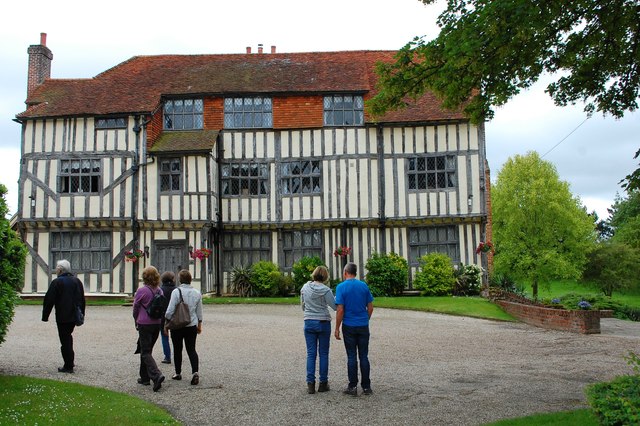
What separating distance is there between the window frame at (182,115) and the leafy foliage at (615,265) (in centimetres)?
3119

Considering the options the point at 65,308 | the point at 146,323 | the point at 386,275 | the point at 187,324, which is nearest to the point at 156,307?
the point at 146,323

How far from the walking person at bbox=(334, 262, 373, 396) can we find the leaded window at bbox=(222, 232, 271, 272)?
16.3 meters

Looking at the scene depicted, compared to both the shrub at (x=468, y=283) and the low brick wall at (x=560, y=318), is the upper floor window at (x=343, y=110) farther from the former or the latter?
the low brick wall at (x=560, y=318)

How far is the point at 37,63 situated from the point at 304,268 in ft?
47.2

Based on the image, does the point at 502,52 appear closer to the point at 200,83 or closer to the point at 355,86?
the point at 355,86

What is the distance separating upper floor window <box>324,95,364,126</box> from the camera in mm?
23578

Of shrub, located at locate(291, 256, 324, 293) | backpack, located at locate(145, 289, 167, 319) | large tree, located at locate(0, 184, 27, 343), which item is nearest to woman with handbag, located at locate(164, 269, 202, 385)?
backpack, located at locate(145, 289, 167, 319)

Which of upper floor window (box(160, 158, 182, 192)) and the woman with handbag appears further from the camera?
upper floor window (box(160, 158, 182, 192))

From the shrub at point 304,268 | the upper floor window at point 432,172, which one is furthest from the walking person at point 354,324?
the upper floor window at point 432,172

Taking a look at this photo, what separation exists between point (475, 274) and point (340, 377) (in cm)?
1460

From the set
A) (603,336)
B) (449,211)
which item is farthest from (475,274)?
(603,336)

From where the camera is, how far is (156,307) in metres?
8.30

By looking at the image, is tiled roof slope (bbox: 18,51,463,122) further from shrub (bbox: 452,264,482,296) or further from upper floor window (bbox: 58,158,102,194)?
shrub (bbox: 452,264,482,296)

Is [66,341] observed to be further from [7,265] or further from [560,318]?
[560,318]
